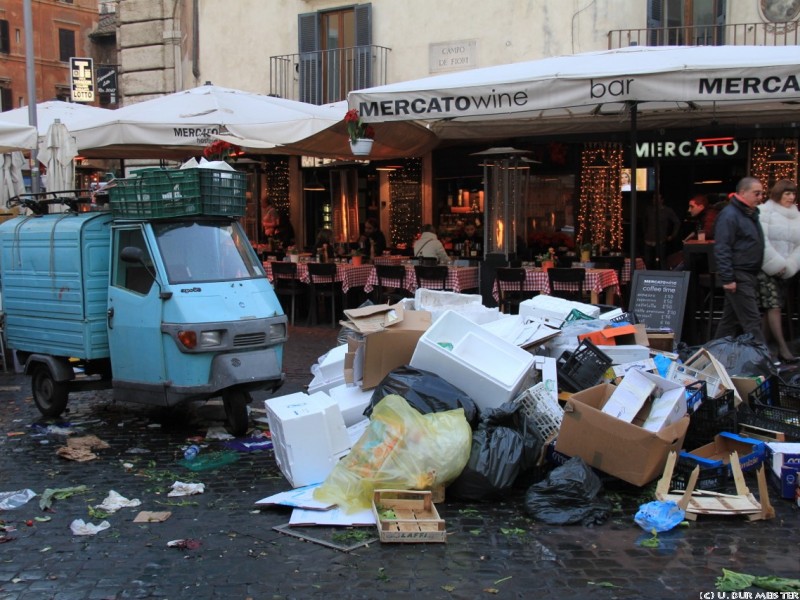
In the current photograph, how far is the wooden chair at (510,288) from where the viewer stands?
37.9 ft

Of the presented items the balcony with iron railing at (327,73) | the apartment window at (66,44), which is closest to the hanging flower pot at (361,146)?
the balcony with iron railing at (327,73)

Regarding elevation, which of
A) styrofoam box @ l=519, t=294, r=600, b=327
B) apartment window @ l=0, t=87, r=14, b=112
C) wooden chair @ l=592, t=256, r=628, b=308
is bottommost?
styrofoam box @ l=519, t=294, r=600, b=327

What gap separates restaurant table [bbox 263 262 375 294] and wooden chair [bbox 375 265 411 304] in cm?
36

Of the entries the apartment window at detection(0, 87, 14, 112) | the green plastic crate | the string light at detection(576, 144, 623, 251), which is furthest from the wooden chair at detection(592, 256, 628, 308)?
the apartment window at detection(0, 87, 14, 112)

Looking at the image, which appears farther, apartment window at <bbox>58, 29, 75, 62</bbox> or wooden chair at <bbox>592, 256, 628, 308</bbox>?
apartment window at <bbox>58, 29, 75, 62</bbox>

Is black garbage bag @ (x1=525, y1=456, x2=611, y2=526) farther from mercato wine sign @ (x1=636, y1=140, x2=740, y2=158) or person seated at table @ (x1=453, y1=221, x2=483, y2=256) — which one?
person seated at table @ (x1=453, y1=221, x2=483, y2=256)

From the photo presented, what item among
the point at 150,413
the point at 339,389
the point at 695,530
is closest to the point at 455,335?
the point at 339,389

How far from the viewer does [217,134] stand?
12219 mm

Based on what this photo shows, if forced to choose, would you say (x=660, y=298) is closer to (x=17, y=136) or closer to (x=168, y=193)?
(x=168, y=193)

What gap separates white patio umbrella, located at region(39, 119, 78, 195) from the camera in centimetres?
985

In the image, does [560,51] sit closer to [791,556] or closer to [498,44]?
[498,44]

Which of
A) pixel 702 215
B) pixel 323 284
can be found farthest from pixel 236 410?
pixel 702 215

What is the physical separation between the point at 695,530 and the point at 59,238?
585 centimetres

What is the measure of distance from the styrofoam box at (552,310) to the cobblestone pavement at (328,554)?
2.21 metres
